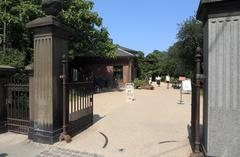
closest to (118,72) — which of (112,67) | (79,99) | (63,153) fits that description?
(112,67)

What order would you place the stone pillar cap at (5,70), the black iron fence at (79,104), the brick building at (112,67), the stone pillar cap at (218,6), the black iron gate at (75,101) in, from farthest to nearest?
the brick building at (112,67), the stone pillar cap at (5,70), the black iron fence at (79,104), the black iron gate at (75,101), the stone pillar cap at (218,6)

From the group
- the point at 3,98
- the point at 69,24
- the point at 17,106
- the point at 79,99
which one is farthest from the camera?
the point at 69,24

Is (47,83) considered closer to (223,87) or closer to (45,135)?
(45,135)

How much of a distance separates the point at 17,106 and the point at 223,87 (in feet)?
16.9

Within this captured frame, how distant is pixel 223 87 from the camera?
13.9 ft

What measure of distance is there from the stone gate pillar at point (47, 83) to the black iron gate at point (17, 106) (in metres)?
0.55

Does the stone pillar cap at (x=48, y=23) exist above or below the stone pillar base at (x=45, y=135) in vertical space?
above

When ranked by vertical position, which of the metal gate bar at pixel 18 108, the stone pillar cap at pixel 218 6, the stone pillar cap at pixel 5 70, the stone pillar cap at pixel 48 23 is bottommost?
the metal gate bar at pixel 18 108

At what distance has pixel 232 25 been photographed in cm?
413

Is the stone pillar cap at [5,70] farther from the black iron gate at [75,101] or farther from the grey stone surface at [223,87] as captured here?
the grey stone surface at [223,87]

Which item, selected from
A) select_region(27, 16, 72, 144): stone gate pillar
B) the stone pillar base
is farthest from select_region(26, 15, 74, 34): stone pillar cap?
the stone pillar base

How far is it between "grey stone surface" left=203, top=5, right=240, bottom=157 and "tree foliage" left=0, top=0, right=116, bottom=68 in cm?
1272

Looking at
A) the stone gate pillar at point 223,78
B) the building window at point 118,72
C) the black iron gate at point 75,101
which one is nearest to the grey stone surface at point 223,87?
the stone gate pillar at point 223,78

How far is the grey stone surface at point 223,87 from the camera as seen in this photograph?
13.6 feet
